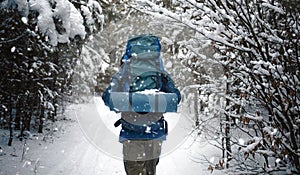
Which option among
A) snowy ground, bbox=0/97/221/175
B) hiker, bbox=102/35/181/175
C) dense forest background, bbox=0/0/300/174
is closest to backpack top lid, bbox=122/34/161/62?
hiker, bbox=102/35/181/175

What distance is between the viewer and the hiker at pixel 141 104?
3783 millimetres

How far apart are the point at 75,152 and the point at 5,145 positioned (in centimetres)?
189

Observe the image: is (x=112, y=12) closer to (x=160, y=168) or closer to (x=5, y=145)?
(x=5, y=145)

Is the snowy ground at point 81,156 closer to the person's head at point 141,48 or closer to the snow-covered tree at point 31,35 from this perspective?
the snow-covered tree at point 31,35

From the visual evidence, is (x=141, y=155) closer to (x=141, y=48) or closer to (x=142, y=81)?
(x=142, y=81)

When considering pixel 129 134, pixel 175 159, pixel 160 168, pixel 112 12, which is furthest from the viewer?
pixel 112 12

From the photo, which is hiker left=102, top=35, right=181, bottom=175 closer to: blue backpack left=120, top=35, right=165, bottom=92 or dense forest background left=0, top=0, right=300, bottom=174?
blue backpack left=120, top=35, right=165, bottom=92

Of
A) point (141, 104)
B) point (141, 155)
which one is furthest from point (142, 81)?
point (141, 155)

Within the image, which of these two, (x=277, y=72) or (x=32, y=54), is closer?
(x=277, y=72)

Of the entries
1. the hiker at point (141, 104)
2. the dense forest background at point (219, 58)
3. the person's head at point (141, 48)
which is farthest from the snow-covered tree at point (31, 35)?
the hiker at point (141, 104)

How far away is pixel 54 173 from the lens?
648 cm

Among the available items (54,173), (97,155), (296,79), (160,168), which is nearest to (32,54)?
(97,155)

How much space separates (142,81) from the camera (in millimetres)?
3809

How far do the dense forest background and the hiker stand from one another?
1.56ft
